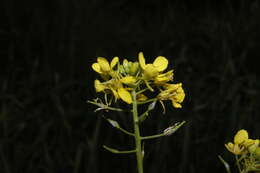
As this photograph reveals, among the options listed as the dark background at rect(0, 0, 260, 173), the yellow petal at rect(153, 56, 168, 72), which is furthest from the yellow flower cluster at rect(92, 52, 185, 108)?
the dark background at rect(0, 0, 260, 173)

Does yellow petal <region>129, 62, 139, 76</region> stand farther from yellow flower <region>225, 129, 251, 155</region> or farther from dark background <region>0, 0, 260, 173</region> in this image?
dark background <region>0, 0, 260, 173</region>

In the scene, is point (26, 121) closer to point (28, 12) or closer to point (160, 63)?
→ point (28, 12)

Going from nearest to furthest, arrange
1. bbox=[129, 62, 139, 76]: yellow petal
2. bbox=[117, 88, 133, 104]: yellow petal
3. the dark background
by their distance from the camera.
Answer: bbox=[117, 88, 133, 104]: yellow petal, bbox=[129, 62, 139, 76]: yellow petal, the dark background

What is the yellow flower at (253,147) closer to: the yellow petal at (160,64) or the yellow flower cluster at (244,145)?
the yellow flower cluster at (244,145)

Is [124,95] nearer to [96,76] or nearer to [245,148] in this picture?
[245,148]

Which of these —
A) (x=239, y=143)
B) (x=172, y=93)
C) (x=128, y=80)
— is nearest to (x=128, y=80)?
(x=128, y=80)
